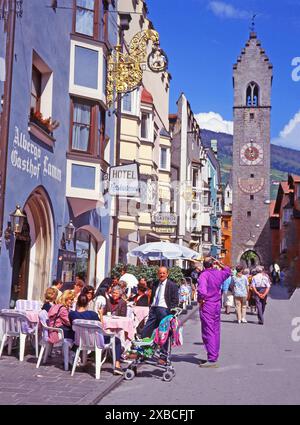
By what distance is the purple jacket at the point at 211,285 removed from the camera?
10719mm

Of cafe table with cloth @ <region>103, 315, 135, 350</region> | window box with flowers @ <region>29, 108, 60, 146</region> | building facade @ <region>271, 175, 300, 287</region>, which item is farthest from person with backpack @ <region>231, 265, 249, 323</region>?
building facade @ <region>271, 175, 300, 287</region>

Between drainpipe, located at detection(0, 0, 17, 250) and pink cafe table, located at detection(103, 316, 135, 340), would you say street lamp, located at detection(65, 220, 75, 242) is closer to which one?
drainpipe, located at detection(0, 0, 17, 250)

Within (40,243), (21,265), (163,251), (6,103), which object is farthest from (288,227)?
(6,103)

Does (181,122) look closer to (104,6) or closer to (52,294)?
(104,6)

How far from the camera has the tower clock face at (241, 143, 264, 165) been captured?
74.6 m

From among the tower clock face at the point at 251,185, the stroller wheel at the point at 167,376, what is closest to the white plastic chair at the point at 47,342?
the stroller wheel at the point at 167,376

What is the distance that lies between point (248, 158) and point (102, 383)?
68573mm

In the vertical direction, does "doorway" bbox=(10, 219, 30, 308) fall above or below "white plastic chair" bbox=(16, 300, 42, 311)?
above

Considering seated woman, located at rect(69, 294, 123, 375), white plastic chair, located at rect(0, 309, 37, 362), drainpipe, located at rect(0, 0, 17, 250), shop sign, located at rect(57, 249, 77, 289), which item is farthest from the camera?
shop sign, located at rect(57, 249, 77, 289)

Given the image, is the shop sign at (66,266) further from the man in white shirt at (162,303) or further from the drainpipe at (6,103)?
the man in white shirt at (162,303)

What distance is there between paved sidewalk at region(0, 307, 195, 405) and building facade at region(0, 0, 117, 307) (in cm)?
234

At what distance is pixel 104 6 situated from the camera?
730 inches

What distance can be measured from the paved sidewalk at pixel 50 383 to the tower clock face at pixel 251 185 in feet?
218
